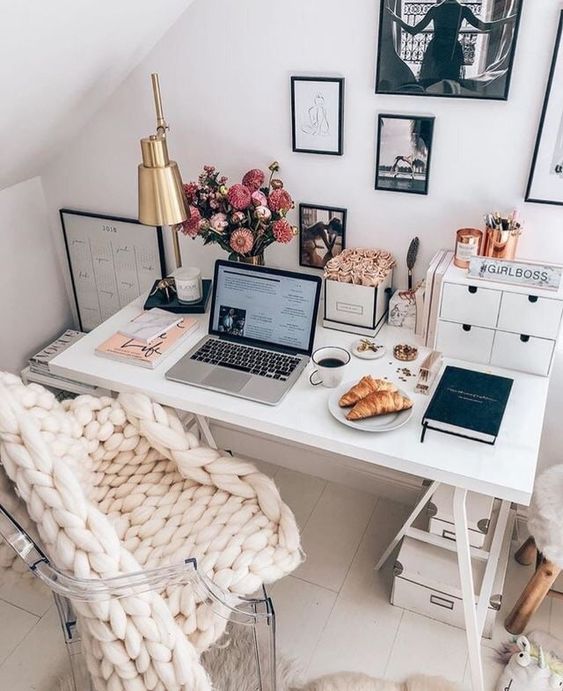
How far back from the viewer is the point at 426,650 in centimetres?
173

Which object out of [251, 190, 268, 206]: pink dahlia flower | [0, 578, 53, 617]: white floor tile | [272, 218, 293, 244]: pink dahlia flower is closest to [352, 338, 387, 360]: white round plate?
[272, 218, 293, 244]: pink dahlia flower

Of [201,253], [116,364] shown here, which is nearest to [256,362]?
[116,364]

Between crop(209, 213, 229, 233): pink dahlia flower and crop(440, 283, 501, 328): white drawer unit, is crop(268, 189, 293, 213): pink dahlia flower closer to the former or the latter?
crop(209, 213, 229, 233): pink dahlia flower

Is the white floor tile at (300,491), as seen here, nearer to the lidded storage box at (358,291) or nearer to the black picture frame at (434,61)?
the lidded storage box at (358,291)

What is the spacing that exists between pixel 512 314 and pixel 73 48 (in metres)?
1.22

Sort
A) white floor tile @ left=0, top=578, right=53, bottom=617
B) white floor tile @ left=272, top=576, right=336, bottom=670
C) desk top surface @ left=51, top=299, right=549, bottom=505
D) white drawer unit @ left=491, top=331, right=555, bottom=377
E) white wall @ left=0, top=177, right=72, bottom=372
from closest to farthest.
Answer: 1. desk top surface @ left=51, top=299, right=549, bottom=505
2. white drawer unit @ left=491, top=331, right=555, bottom=377
3. white floor tile @ left=272, top=576, right=336, bottom=670
4. white floor tile @ left=0, top=578, right=53, bottom=617
5. white wall @ left=0, top=177, right=72, bottom=372

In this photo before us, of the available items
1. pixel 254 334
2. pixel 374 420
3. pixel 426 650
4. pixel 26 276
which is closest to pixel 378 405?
pixel 374 420

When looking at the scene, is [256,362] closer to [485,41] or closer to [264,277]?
[264,277]

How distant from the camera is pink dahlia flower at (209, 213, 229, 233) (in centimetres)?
171

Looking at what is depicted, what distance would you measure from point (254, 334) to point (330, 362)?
248 millimetres

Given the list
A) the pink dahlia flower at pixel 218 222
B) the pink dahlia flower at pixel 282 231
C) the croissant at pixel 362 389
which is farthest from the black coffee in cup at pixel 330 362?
the pink dahlia flower at pixel 218 222

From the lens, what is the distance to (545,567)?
1.63 meters

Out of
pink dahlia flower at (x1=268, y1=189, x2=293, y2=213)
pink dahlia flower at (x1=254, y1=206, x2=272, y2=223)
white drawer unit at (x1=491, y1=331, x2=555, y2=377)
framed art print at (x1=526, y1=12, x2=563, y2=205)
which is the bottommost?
white drawer unit at (x1=491, y1=331, x2=555, y2=377)

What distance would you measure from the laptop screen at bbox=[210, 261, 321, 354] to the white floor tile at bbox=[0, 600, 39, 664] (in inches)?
39.4
